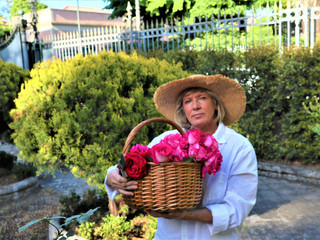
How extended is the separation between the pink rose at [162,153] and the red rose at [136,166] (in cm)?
6

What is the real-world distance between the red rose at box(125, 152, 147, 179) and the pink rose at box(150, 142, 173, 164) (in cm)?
6

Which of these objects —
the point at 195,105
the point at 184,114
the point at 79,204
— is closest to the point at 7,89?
the point at 79,204

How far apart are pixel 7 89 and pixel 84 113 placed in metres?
3.13

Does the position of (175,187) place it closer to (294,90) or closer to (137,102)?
(137,102)

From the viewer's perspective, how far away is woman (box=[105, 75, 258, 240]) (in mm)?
1569

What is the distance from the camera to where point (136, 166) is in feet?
4.51

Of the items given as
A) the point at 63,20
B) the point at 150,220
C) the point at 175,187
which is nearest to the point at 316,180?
the point at 150,220

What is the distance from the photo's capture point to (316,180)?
18.5 feet

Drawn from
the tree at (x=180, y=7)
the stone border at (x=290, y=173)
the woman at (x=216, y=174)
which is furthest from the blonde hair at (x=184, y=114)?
the tree at (x=180, y=7)

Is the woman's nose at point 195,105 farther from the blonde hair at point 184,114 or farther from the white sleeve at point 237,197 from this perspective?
the white sleeve at point 237,197

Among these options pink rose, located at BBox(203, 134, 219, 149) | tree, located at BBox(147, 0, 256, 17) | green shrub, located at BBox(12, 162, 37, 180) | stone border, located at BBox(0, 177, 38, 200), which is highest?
tree, located at BBox(147, 0, 256, 17)

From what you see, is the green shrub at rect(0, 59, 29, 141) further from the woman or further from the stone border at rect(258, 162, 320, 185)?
the stone border at rect(258, 162, 320, 185)

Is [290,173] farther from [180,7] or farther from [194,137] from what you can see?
[180,7]

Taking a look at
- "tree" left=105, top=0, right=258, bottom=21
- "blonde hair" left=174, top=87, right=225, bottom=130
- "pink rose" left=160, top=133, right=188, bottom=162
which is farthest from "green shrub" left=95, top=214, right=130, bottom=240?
"tree" left=105, top=0, right=258, bottom=21
